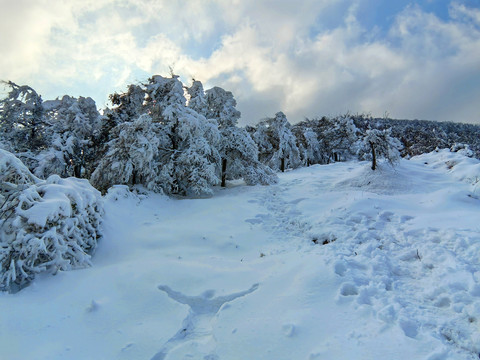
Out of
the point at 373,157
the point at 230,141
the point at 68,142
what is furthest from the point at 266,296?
the point at 68,142

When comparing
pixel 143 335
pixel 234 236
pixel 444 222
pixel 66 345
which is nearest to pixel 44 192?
pixel 66 345

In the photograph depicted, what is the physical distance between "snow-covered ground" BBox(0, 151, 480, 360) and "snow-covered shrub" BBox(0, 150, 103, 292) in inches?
12.3

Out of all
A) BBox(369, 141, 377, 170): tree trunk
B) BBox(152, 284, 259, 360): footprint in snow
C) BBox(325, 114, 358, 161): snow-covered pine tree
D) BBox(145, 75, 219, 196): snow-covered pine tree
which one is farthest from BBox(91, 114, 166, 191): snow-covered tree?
BBox(325, 114, 358, 161): snow-covered pine tree

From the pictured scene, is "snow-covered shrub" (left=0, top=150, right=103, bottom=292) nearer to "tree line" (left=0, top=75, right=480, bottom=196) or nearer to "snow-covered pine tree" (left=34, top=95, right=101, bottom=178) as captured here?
"tree line" (left=0, top=75, right=480, bottom=196)

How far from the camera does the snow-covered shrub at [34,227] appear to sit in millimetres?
4660

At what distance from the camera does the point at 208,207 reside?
11609 mm

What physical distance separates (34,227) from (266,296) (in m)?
4.31

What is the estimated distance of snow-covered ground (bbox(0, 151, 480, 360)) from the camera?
3291mm

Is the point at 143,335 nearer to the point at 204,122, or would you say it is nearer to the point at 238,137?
the point at 204,122

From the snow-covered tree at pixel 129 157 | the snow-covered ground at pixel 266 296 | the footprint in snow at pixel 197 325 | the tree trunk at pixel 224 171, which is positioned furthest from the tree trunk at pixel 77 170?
the footprint in snow at pixel 197 325

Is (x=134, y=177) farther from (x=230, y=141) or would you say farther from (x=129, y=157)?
(x=230, y=141)

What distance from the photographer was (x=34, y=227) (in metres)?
4.95

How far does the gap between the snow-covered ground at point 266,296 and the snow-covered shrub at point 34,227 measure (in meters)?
0.31

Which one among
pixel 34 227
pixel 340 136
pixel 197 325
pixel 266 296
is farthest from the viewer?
pixel 340 136
